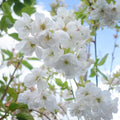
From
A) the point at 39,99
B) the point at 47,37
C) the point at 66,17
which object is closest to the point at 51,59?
the point at 47,37

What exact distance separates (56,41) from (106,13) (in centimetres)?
60

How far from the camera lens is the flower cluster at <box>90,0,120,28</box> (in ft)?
2.82

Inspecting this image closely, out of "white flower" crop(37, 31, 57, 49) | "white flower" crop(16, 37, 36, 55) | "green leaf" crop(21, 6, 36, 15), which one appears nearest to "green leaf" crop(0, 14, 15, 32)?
"green leaf" crop(21, 6, 36, 15)

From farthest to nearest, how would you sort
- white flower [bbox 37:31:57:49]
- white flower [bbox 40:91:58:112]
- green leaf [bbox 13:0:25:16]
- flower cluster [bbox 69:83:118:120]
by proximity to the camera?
green leaf [bbox 13:0:25:16] → white flower [bbox 40:91:58:112] → flower cluster [bbox 69:83:118:120] → white flower [bbox 37:31:57:49]

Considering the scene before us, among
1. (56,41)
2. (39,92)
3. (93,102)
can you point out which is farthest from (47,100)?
(56,41)

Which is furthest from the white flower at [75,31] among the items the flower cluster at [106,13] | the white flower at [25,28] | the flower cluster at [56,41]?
the flower cluster at [106,13]

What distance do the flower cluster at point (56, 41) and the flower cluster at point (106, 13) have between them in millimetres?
370

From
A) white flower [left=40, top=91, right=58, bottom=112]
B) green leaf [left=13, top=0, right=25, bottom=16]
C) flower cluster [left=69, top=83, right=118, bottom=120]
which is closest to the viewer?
flower cluster [left=69, top=83, right=118, bottom=120]

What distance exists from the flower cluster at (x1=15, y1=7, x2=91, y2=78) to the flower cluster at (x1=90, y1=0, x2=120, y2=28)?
370 mm

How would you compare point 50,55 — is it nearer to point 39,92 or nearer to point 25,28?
point 25,28

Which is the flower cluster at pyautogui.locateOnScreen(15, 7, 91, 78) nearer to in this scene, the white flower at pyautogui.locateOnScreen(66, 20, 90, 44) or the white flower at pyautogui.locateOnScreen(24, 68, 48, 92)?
the white flower at pyautogui.locateOnScreen(66, 20, 90, 44)

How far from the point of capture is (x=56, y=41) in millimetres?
436

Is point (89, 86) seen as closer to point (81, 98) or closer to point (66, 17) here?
point (81, 98)

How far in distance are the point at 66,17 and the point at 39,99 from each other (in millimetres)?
389
